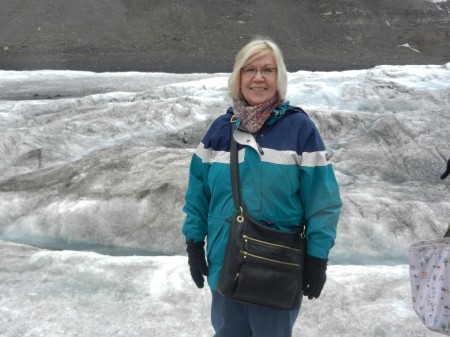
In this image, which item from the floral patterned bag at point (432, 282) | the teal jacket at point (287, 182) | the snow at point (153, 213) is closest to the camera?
the floral patterned bag at point (432, 282)

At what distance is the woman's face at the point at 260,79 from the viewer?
2008 mm

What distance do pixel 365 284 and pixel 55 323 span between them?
8.01ft

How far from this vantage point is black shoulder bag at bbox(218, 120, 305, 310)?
1.84 metres

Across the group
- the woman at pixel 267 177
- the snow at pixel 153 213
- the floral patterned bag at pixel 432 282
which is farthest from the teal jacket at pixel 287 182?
the snow at pixel 153 213

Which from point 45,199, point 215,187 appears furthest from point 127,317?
point 45,199

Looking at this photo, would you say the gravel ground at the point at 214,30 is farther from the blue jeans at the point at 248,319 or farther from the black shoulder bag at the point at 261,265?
the black shoulder bag at the point at 261,265

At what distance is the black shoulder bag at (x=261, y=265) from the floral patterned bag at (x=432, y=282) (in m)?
0.51

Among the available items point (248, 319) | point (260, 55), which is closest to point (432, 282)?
point (248, 319)

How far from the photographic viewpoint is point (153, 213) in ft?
18.0

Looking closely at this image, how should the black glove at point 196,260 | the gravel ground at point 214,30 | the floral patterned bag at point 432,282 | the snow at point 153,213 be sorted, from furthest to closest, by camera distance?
the gravel ground at point 214,30 < the snow at point 153,213 < the black glove at point 196,260 < the floral patterned bag at point 432,282

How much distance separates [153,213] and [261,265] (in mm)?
3789

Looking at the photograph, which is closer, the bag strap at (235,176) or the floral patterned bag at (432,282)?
the floral patterned bag at (432,282)

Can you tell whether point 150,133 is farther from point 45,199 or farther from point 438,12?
point 438,12

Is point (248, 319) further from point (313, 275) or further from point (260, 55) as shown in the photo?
point (260, 55)
